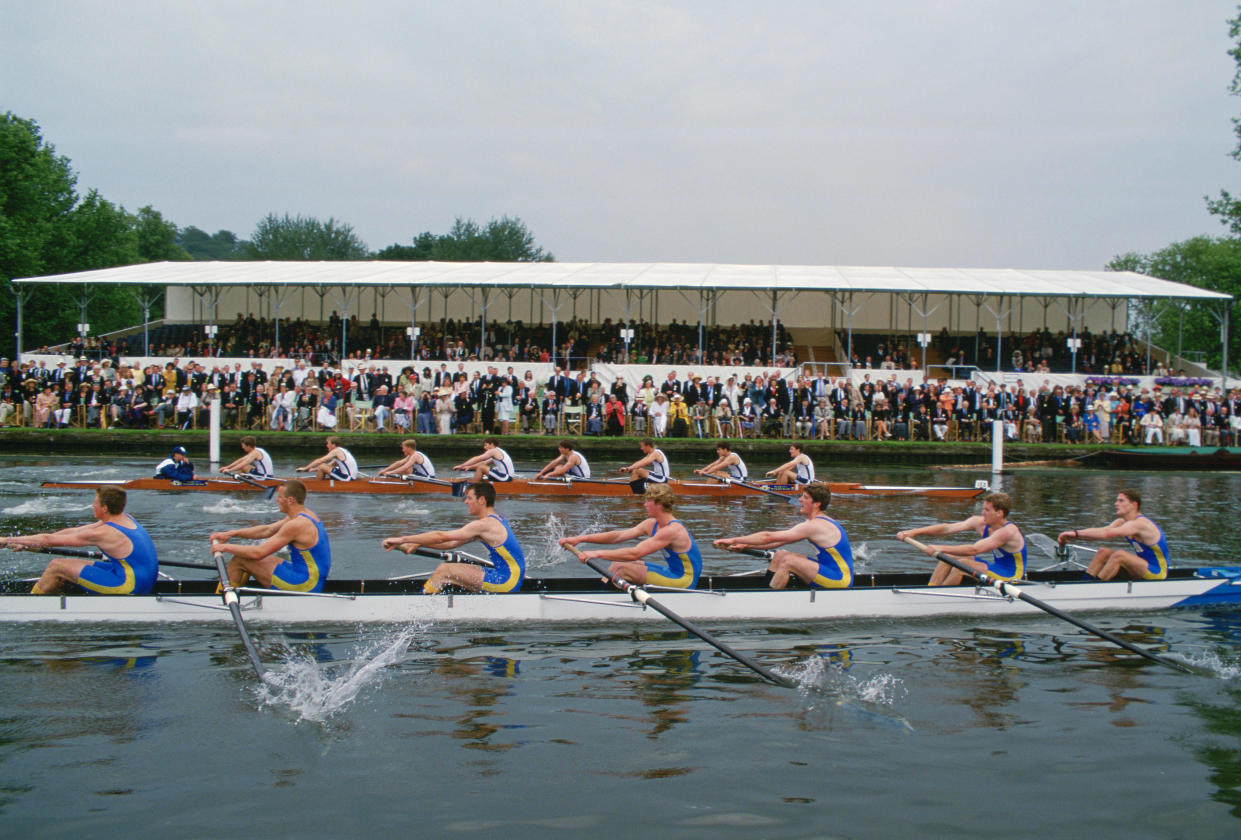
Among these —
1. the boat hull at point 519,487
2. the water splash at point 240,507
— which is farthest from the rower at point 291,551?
the boat hull at point 519,487

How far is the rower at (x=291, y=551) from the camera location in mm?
8500

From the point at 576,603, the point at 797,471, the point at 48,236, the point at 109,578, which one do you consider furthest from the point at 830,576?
the point at 48,236

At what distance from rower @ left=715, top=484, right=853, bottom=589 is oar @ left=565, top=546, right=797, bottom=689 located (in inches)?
41.9

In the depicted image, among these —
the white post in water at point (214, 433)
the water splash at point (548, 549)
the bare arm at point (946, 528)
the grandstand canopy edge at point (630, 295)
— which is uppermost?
the grandstand canopy edge at point (630, 295)

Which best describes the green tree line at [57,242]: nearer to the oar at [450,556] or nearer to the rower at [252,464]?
the rower at [252,464]

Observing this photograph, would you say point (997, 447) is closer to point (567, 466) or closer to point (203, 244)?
point (567, 466)

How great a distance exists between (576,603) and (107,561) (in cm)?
404

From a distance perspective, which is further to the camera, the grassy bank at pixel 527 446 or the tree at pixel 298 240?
the tree at pixel 298 240

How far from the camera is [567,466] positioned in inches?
676

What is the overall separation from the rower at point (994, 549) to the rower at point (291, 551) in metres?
5.49

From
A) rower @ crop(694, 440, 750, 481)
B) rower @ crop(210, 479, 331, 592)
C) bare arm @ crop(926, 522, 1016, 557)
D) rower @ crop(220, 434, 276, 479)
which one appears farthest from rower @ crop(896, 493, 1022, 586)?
rower @ crop(220, 434, 276, 479)

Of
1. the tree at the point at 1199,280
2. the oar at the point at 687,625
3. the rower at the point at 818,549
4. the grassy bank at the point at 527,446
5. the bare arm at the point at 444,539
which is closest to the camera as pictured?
the oar at the point at 687,625

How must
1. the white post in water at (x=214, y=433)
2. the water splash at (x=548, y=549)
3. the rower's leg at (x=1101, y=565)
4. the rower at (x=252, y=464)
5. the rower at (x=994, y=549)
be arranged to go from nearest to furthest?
the rower at (x=994, y=549), the rower's leg at (x=1101, y=565), the water splash at (x=548, y=549), the rower at (x=252, y=464), the white post in water at (x=214, y=433)

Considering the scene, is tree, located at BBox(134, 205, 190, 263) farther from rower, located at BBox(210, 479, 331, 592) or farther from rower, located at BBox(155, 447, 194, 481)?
rower, located at BBox(210, 479, 331, 592)
